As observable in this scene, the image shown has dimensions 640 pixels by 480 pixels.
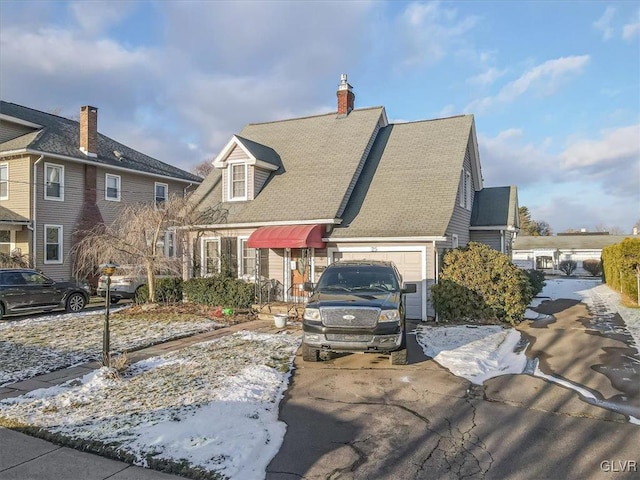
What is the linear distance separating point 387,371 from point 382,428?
2573mm

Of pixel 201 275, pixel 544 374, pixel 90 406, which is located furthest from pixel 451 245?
pixel 90 406

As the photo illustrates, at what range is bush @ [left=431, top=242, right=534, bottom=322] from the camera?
13211 millimetres

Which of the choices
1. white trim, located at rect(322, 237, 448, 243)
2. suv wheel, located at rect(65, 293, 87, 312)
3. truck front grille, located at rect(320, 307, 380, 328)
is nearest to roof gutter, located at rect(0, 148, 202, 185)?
suv wheel, located at rect(65, 293, 87, 312)

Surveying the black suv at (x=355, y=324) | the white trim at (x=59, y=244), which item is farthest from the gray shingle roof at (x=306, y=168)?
the white trim at (x=59, y=244)

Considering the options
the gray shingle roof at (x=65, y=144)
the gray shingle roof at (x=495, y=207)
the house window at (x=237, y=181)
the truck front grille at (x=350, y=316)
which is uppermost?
the gray shingle roof at (x=65, y=144)

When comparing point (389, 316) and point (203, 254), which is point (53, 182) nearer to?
point (203, 254)

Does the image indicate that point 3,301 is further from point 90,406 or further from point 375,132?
point 375,132

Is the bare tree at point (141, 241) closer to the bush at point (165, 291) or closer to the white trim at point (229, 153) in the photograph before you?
the bush at point (165, 291)

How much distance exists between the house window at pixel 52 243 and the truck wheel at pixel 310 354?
18.7 m

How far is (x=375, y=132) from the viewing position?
63.3 ft

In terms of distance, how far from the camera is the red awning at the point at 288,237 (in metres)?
14.7

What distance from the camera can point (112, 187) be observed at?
25.5 m

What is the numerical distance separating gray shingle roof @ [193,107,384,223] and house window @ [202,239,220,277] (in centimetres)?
157

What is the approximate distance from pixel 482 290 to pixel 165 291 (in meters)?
11.3
